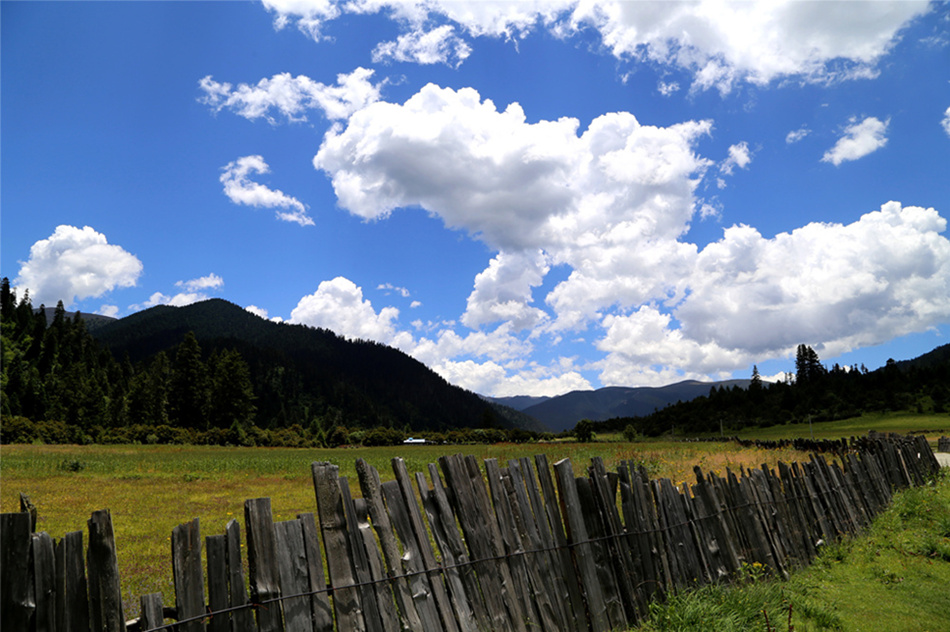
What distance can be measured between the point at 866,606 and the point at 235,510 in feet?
54.3

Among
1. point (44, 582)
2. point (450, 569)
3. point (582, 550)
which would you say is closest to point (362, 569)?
point (450, 569)

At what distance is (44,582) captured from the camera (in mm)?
3018

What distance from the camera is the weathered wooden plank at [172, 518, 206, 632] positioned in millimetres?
3316

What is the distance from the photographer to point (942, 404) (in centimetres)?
7738

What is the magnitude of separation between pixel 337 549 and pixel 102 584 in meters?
1.46

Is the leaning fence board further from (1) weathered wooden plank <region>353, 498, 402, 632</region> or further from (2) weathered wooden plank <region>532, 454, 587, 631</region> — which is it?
(2) weathered wooden plank <region>532, 454, 587, 631</region>

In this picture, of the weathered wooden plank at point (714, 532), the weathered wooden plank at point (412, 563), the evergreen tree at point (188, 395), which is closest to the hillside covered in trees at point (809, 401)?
the evergreen tree at point (188, 395)

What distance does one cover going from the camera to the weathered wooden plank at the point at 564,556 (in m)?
5.24

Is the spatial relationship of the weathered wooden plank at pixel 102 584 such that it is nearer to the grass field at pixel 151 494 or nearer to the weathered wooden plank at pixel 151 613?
the weathered wooden plank at pixel 151 613

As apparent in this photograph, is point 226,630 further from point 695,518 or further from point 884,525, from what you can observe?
point 884,525

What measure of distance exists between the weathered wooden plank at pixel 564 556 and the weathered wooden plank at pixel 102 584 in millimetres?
3549

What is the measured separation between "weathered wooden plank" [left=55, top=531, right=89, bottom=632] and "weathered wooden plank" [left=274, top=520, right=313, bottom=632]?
3.66 ft

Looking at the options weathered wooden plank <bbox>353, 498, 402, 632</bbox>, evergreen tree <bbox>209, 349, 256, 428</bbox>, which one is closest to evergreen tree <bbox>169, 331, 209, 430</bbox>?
evergreen tree <bbox>209, 349, 256, 428</bbox>

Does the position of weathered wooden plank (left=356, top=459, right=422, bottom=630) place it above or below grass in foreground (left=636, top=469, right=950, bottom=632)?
above
